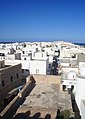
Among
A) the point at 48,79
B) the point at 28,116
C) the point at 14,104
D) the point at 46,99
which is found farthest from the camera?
the point at 48,79

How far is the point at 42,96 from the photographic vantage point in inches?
934

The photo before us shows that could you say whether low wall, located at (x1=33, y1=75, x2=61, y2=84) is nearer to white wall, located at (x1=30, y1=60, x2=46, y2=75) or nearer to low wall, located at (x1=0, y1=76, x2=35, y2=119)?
low wall, located at (x1=0, y1=76, x2=35, y2=119)

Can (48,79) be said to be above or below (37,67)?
below

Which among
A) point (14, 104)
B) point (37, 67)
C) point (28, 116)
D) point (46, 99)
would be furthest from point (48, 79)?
point (28, 116)

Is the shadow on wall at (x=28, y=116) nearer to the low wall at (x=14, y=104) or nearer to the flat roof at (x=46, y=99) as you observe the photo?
the flat roof at (x=46, y=99)

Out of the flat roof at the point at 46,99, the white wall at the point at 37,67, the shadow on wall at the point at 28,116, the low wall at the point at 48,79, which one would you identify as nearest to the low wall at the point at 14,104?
the flat roof at the point at 46,99

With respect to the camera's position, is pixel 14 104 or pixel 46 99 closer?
pixel 14 104

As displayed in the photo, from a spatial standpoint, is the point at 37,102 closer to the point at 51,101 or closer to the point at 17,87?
the point at 51,101

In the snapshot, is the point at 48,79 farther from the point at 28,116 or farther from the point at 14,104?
the point at 28,116

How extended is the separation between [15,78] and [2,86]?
452cm

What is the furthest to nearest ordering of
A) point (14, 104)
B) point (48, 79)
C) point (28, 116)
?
point (48, 79) → point (14, 104) → point (28, 116)

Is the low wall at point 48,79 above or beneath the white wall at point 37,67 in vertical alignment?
beneath

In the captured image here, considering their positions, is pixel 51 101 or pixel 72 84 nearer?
pixel 51 101

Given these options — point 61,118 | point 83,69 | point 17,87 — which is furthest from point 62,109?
point 17,87
